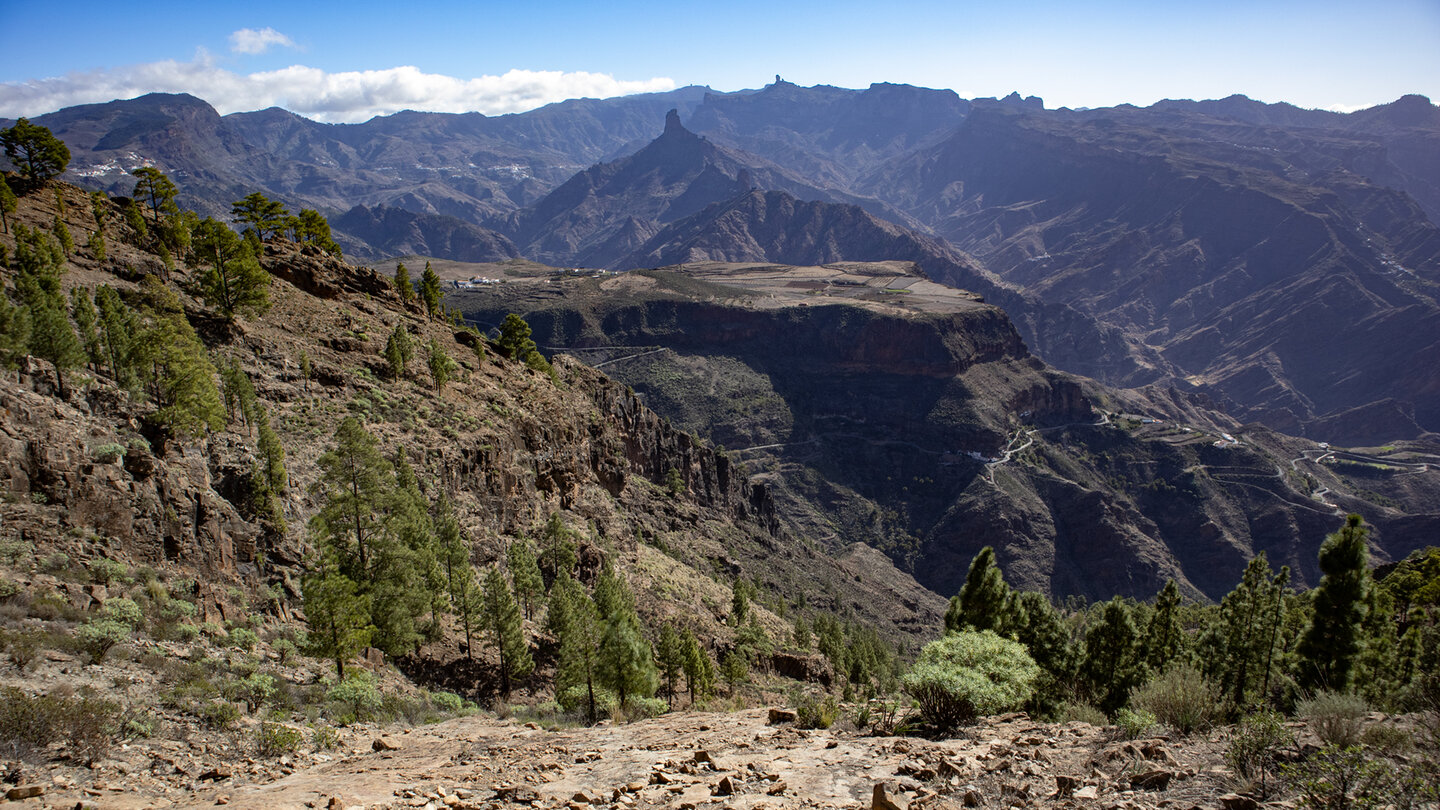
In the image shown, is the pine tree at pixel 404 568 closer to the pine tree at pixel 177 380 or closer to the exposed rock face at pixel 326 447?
the exposed rock face at pixel 326 447

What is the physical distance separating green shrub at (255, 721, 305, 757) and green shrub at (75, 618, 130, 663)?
16.0 feet

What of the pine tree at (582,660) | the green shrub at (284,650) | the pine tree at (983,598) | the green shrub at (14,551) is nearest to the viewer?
the green shrub at (14,551)

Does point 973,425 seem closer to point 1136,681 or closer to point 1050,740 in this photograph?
point 1136,681

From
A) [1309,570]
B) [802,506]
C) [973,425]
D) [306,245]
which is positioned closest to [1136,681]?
[306,245]

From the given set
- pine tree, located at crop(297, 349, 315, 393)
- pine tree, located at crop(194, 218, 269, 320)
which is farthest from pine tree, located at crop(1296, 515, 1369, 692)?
pine tree, located at crop(194, 218, 269, 320)

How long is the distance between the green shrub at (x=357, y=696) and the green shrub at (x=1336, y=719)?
24658mm

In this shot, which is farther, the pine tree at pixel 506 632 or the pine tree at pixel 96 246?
the pine tree at pixel 96 246

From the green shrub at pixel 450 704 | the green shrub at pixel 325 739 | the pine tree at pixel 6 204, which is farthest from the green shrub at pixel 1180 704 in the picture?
the pine tree at pixel 6 204

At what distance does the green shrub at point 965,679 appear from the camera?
21.1 metres

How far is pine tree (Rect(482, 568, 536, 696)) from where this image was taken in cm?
3344

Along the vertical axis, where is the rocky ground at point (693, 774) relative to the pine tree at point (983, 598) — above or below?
above

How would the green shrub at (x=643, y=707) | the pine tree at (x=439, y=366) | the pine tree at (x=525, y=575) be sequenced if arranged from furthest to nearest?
the pine tree at (x=439, y=366)
the pine tree at (x=525, y=575)
the green shrub at (x=643, y=707)

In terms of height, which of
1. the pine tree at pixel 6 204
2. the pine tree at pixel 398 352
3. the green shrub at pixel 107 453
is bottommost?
the green shrub at pixel 107 453

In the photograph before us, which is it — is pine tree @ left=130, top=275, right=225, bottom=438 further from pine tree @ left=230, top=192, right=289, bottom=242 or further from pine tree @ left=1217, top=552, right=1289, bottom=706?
pine tree @ left=1217, top=552, right=1289, bottom=706
